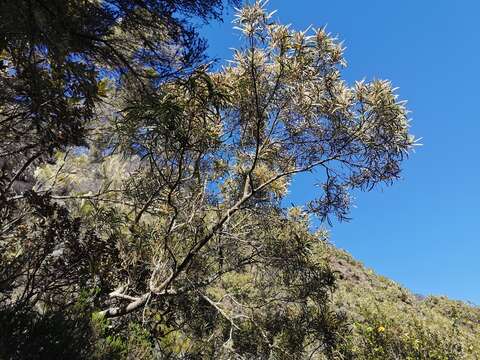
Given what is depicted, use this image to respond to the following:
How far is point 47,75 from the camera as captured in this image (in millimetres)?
4883

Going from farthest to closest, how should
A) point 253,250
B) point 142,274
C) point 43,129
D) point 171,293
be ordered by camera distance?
1. point 253,250
2. point 142,274
3. point 171,293
4. point 43,129

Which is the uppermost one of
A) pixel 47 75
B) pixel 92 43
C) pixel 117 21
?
pixel 117 21

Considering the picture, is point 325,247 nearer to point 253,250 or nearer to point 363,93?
point 253,250

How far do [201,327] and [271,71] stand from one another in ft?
18.1

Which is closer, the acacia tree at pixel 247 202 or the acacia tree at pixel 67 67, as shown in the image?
the acacia tree at pixel 67 67

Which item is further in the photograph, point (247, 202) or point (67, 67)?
point (247, 202)

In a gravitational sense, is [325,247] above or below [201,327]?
above

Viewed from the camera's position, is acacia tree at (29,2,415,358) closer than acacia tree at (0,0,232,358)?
No

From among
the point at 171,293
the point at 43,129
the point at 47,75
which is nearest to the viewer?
the point at 43,129

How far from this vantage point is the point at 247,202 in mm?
8352

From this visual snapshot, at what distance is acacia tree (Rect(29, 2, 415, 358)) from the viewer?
7.03 metres

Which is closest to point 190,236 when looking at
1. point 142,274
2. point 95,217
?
point 142,274

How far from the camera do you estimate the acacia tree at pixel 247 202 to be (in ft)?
23.1

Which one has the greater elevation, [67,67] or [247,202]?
[247,202]
